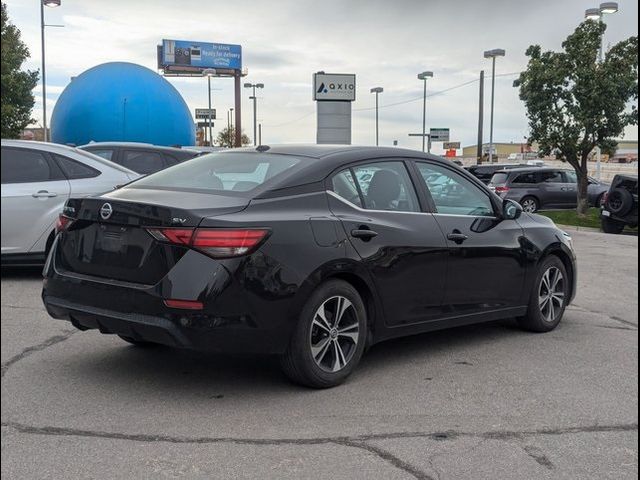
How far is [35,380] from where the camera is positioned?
168 inches

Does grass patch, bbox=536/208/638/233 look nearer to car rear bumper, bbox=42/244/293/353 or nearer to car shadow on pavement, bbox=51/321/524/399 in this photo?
car shadow on pavement, bbox=51/321/524/399

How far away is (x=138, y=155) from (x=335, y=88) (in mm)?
10560

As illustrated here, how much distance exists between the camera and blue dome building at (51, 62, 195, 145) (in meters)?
30.7

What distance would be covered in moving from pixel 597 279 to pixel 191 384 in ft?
22.2

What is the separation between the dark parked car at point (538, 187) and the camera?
75.2 ft

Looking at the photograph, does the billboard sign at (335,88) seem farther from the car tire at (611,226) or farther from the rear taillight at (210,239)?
the rear taillight at (210,239)

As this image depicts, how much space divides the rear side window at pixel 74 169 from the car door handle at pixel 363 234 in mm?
4251

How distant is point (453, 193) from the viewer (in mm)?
5504

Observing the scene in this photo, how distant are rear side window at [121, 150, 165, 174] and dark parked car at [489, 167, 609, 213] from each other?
567 inches

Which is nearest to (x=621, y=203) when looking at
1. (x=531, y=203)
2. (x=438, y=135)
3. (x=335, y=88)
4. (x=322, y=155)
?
(x=531, y=203)

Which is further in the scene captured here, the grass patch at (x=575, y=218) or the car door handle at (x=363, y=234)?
the grass patch at (x=575, y=218)

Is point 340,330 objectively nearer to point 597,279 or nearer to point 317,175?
point 317,175

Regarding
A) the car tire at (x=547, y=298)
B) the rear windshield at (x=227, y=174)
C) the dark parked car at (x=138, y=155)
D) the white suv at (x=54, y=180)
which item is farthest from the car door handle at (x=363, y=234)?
the dark parked car at (x=138, y=155)

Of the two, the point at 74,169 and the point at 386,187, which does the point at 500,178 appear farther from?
the point at 386,187
